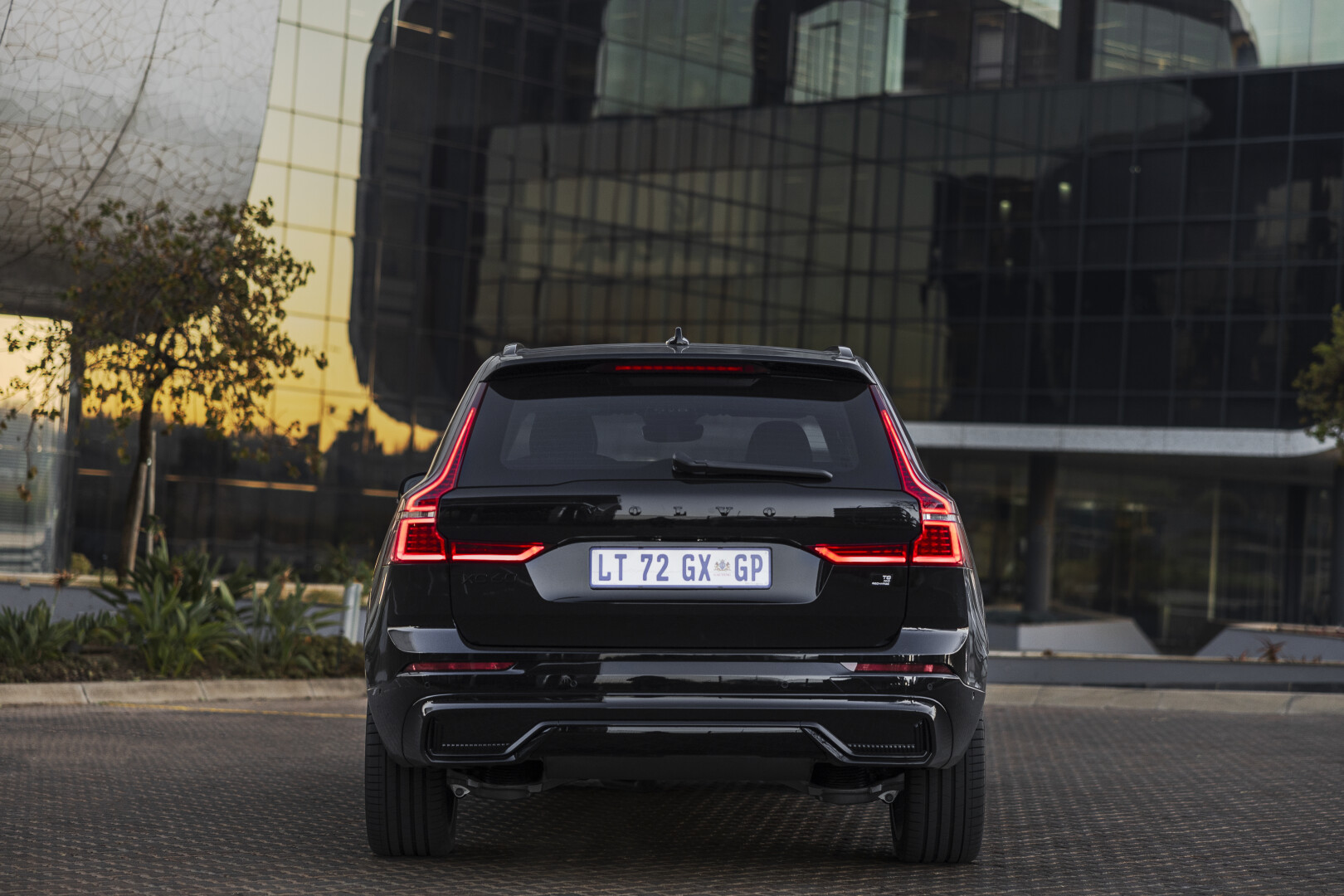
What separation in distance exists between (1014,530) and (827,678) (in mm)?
40861

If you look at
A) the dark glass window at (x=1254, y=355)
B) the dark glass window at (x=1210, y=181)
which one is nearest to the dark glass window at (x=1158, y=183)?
the dark glass window at (x=1210, y=181)

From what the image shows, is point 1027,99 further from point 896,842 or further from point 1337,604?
point 896,842

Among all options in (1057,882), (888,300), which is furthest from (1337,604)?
(1057,882)

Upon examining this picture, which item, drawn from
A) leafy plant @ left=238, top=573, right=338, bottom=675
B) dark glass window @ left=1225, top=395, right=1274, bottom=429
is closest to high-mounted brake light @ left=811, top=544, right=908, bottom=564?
leafy plant @ left=238, top=573, right=338, bottom=675

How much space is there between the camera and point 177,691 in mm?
11008

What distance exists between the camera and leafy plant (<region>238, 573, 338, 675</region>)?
1214 cm

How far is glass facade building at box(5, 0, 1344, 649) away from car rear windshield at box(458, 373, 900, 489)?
108 feet

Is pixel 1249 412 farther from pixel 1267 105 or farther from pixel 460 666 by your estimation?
pixel 460 666

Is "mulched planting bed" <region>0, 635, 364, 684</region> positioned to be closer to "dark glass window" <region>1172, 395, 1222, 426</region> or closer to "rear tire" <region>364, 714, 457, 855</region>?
"rear tire" <region>364, 714, 457, 855</region>

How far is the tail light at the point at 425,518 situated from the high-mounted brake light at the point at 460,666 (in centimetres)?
29

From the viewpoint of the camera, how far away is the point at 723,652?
4.32 metres

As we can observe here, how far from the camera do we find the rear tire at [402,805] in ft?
16.0

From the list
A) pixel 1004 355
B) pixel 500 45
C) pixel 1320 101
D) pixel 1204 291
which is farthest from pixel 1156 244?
pixel 500 45

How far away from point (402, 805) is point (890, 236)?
38.8 metres
